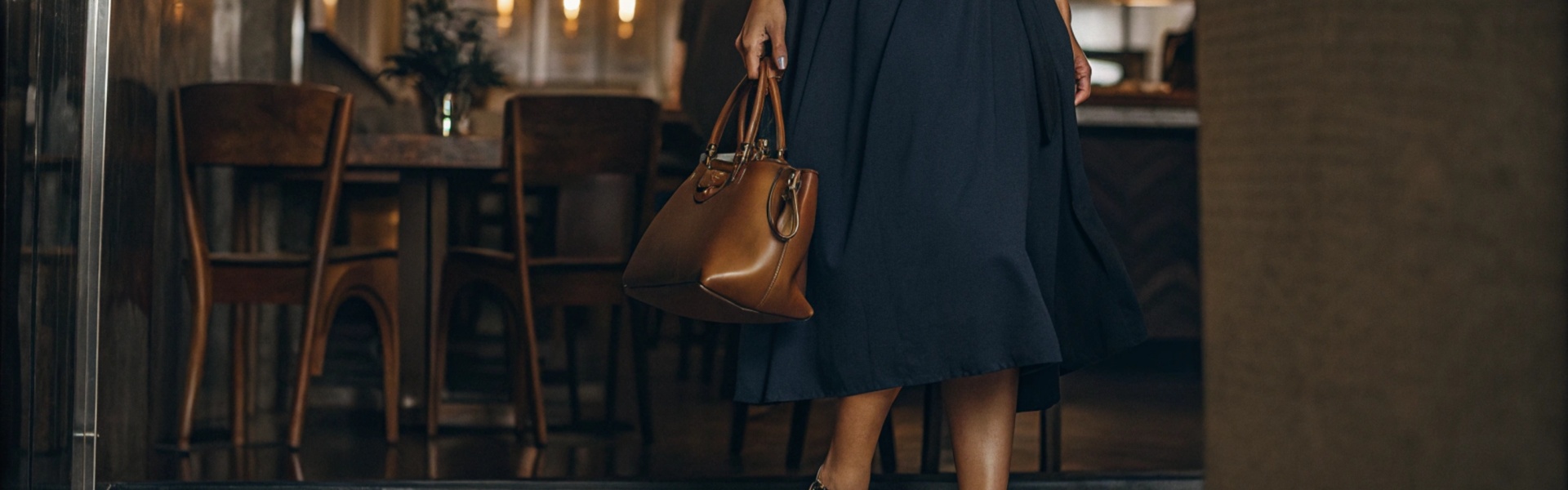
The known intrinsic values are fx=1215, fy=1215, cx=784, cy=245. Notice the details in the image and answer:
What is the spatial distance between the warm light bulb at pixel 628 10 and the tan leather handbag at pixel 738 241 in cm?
676

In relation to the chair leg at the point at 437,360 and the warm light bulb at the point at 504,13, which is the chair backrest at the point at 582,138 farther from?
the warm light bulb at the point at 504,13

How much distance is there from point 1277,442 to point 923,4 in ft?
2.40

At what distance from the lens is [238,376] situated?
9.21ft

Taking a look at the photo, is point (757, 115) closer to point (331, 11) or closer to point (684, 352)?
point (684, 352)

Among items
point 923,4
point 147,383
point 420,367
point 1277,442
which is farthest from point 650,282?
point 420,367

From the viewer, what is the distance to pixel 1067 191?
1.55 m

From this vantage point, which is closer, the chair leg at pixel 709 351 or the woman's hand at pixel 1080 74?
the woman's hand at pixel 1080 74

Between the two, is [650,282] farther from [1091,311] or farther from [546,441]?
[546,441]

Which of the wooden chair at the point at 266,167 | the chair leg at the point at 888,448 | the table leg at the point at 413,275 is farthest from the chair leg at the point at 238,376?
the chair leg at the point at 888,448

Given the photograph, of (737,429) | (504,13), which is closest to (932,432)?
(737,429)

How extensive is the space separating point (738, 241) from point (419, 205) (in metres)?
1.98

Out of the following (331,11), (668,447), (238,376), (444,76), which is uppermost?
(331,11)

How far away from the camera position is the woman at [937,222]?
54.1 inches

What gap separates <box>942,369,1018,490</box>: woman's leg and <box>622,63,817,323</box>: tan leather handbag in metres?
0.25
